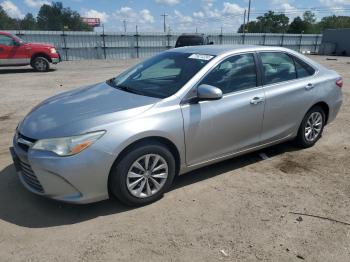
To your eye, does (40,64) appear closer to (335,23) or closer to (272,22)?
(272,22)

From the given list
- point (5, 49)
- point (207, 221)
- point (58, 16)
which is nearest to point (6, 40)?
point (5, 49)

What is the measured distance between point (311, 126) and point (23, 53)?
14.2 metres

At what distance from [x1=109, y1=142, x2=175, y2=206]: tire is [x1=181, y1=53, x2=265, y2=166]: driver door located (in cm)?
33

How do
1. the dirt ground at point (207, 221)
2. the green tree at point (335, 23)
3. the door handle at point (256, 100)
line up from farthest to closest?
the green tree at point (335, 23) < the door handle at point (256, 100) < the dirt ground at point (207, 221)

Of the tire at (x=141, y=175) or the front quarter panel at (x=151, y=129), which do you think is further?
the tire at (x=141, y=175)

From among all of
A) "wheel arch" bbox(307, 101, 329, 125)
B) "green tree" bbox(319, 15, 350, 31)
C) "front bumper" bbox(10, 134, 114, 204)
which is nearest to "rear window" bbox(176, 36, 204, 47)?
"wheel arch" bbox(307, 101, 329, 125)

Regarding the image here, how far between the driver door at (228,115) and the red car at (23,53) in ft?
45.4

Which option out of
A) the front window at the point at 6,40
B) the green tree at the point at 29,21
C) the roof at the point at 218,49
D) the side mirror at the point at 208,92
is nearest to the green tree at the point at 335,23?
the green tree at the point at 29,21

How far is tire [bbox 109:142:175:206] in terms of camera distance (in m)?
3.38

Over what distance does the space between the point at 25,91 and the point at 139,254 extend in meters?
9.11

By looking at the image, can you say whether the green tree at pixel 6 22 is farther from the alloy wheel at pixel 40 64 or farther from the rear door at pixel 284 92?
the rear door at pixel 284 92

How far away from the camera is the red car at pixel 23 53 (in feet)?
50.8

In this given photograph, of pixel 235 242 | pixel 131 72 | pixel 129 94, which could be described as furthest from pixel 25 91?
pixel 235 242

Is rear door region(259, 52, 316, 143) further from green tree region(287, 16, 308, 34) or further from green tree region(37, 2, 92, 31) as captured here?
green tree region(37, 2, 92, 31)
